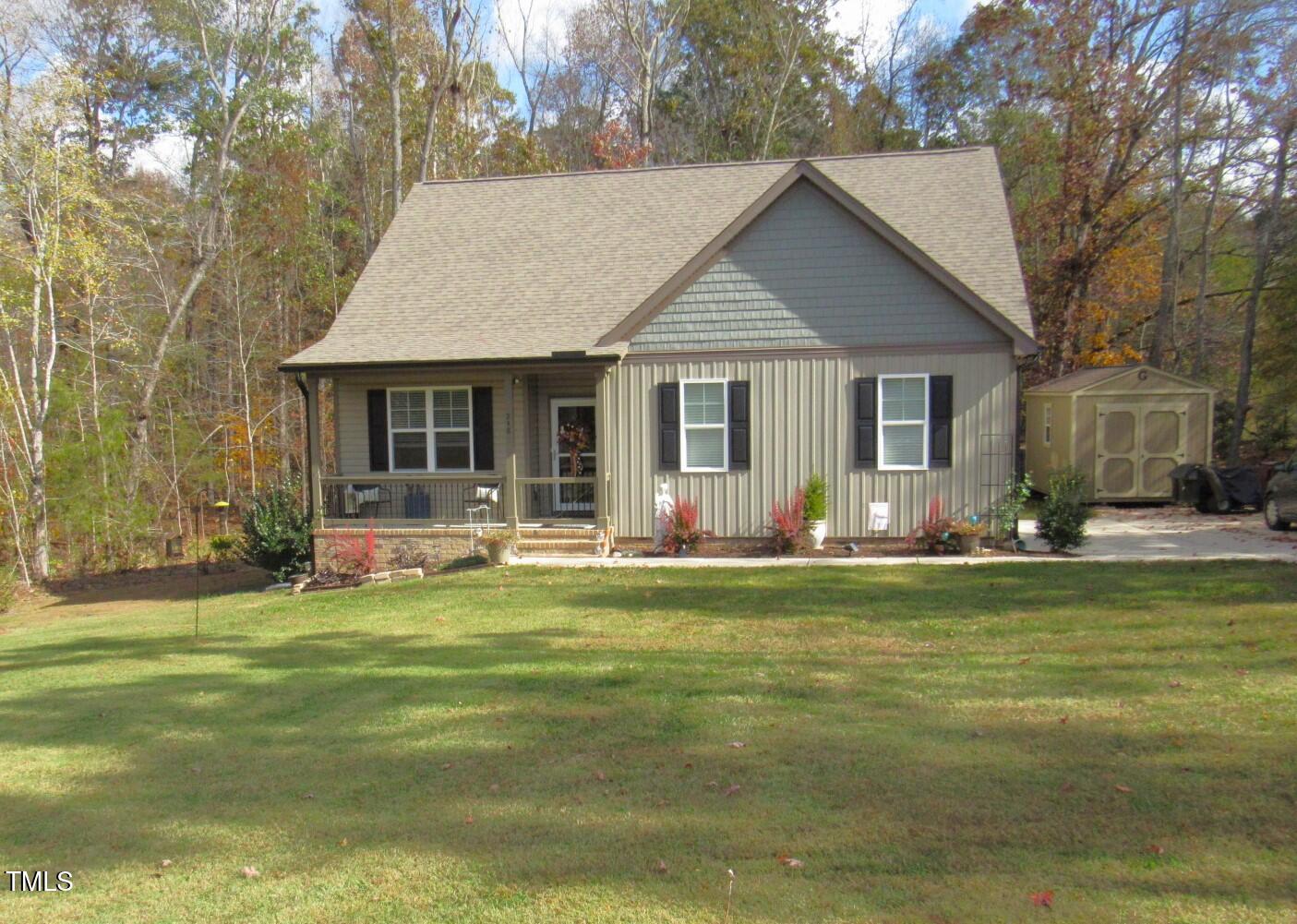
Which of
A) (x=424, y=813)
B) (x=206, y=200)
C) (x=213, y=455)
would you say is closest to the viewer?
(x=424, y=813)

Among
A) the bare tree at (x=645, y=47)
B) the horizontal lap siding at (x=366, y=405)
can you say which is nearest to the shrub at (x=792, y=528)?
the horizontal lap siding at (x=366, y=405)

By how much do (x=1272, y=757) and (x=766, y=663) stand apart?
11.8ft

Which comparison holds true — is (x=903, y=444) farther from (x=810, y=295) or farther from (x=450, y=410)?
(x=450, y=410)

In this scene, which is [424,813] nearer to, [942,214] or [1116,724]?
[1116,724]

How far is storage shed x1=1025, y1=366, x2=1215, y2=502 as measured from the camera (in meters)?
18.7

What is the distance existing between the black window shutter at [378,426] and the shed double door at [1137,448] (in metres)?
14.0

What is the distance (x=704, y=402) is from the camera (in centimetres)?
1441

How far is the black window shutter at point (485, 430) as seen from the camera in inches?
605

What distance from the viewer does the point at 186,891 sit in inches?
161

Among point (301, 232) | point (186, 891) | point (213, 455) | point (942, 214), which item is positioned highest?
point (301, 232)

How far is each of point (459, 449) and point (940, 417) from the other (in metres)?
7.78

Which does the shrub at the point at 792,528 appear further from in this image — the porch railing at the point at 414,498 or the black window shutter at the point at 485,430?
the black window shutter at the point at 485,430

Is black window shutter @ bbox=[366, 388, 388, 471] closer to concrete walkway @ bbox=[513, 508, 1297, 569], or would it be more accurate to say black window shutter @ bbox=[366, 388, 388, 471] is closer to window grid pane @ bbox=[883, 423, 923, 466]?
concrete walkway @ bbox=[513, 508, 1297, 569]

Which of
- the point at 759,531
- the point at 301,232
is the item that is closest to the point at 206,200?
the point at 301,232
